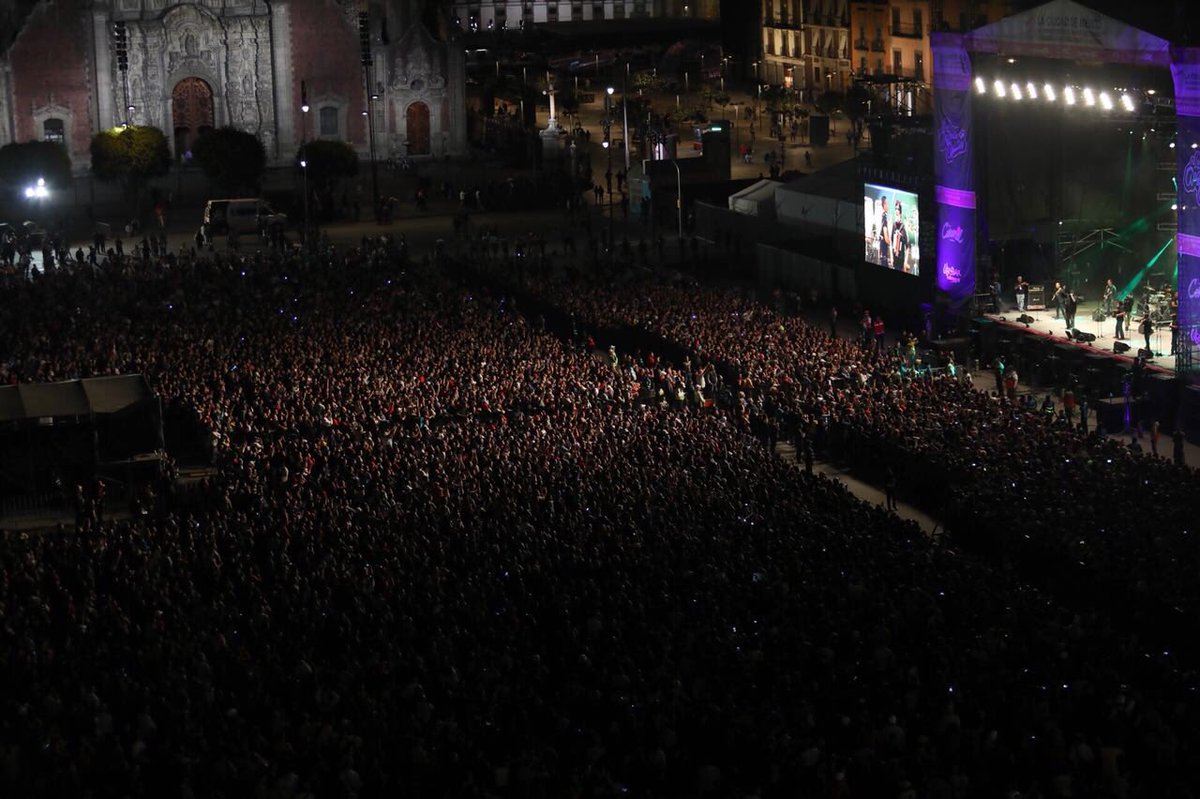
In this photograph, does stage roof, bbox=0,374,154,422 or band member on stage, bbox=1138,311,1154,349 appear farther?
band member on stage, bbox=1138,311,1154,349

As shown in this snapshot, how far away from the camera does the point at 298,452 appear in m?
29.2

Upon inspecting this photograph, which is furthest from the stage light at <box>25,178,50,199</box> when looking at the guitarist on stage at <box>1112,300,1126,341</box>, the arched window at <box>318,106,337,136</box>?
the guitarist on stage at <box>1112,300,1126,341</box>

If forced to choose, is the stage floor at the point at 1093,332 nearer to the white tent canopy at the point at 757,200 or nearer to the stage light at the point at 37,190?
the white tent canopy at the point at 757,200

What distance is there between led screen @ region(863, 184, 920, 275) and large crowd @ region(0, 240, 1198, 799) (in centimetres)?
909

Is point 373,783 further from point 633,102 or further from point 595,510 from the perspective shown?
point 633,102

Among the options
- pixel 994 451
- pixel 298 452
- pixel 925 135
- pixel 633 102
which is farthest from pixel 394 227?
pixel 994 451

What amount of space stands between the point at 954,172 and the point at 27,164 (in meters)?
36.9

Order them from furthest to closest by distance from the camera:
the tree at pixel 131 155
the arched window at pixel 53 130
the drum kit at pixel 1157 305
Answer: the arched window at pixel 53 130, the tree at pixel 131 155, the drum kit at pixel 1157 305

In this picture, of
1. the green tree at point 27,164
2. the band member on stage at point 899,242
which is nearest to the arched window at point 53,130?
the green tree at point 27,164

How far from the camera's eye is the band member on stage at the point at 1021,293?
4181 cm

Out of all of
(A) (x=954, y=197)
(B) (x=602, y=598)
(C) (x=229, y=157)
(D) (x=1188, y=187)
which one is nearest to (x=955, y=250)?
(A) (x=954, y=197)

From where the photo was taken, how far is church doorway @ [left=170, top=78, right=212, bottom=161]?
74250 millimetres

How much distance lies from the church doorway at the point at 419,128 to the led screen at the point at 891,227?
1268 inches

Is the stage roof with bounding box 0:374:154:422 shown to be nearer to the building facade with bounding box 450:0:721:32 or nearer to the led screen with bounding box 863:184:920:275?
the led screen with bounding box 863:184:920:275
